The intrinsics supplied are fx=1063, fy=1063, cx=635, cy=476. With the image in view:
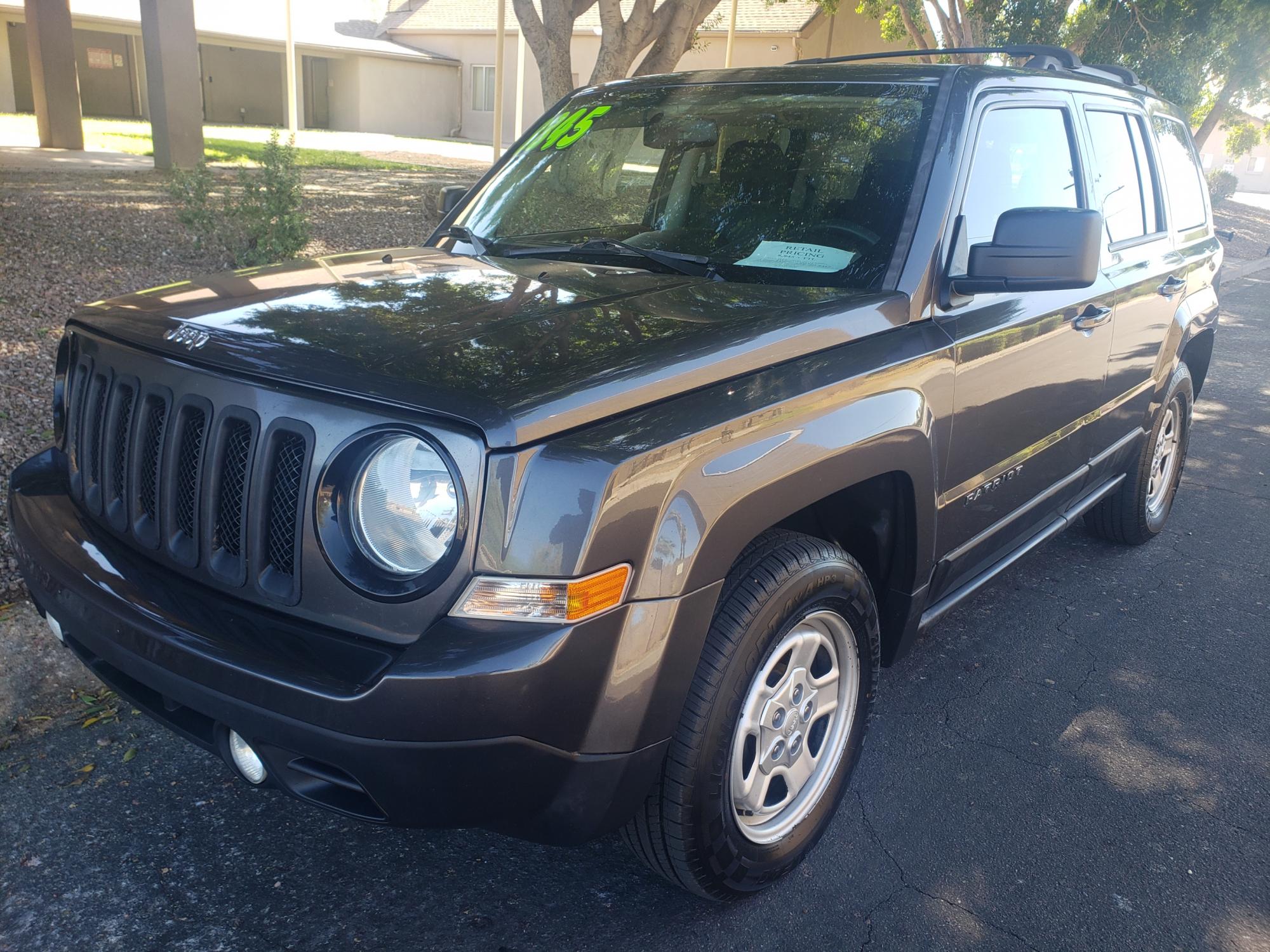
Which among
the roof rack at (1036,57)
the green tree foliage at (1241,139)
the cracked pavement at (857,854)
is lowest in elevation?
the cracked pavement at (857,854)

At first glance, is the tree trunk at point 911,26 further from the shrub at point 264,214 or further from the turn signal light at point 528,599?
the turn signal light at point 528,599

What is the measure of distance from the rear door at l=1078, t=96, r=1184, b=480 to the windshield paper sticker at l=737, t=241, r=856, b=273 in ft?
4.62

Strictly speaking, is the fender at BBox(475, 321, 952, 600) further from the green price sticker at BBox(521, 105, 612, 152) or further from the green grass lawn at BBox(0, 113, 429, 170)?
the green grass lawn at BBox(0, 113, 429, 170)

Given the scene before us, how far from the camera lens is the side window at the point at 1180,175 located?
15.5 ft

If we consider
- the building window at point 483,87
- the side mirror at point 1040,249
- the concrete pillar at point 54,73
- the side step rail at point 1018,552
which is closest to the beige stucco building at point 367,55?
the building window at point 483,87

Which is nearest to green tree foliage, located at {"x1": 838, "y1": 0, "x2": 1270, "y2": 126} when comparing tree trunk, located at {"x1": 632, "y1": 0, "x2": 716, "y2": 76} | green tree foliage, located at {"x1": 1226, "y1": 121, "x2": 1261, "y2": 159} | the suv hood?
tree trunk, located at {"x1": 632, "y1": 0, "x2": 716, "y2": 76}

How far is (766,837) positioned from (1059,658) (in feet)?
6.34

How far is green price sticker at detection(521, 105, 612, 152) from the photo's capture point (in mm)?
3932

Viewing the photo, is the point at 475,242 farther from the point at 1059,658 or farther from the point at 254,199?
the point at 254,199

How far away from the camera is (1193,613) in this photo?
14.8 feet

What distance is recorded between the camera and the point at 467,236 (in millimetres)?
3637

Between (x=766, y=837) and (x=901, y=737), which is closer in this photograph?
(x=766, y=837)

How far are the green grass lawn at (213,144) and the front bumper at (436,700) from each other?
14035mm

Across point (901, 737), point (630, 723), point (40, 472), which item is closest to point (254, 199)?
point (40, 472)
